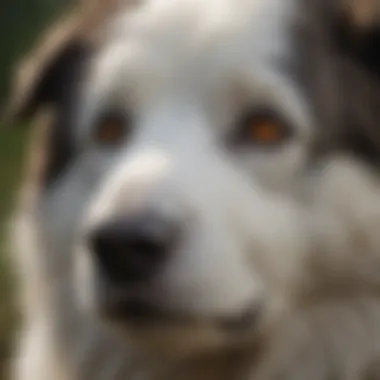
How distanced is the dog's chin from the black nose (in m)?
0.07

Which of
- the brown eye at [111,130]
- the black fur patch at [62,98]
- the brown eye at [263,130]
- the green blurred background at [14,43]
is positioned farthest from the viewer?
the green blurred background at [14,43]

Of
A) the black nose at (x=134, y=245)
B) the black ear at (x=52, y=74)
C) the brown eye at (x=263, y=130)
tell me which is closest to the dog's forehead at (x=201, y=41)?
the brown eye at (x=263, y=130)

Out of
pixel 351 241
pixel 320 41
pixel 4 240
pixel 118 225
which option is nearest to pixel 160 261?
pixel 118 225

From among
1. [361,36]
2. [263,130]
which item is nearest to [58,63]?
[263,130]

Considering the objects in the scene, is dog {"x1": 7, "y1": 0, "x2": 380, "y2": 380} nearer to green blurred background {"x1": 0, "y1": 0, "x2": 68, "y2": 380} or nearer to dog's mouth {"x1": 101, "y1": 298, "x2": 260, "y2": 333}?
dog's mouth {"x1": 101, "y1": 298, "x2": 260, "y2": 333}

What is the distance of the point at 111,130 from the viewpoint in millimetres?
2777

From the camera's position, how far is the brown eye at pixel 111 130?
2752mm

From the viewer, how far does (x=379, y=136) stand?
2.72m

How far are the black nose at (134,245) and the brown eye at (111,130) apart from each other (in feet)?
1.14

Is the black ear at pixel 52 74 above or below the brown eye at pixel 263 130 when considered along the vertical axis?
above

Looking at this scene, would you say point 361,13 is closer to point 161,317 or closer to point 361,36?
point 361,36

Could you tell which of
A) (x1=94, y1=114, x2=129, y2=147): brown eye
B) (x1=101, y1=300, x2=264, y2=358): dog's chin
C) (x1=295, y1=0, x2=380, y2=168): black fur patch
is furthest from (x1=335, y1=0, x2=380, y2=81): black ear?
(x1=101, y1=300, x2=264, y2=358): dog's chin

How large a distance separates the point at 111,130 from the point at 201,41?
29 centimetres

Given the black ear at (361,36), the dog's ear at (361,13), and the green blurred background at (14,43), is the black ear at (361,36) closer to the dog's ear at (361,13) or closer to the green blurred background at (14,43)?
the dog's ear at (361,13)
